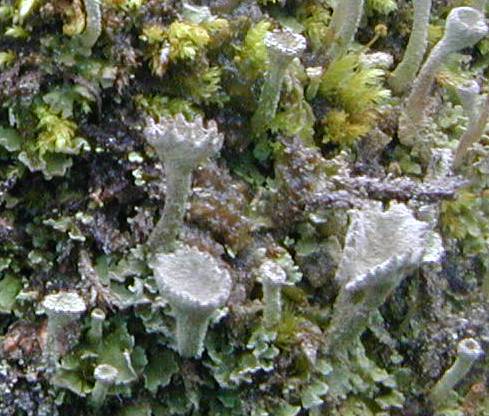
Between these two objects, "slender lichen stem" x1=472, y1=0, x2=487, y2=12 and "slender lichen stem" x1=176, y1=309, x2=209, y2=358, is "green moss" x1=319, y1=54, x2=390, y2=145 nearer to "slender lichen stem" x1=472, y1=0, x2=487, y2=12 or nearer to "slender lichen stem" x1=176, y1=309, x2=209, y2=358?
"slender lichen stem" x1=472, y1=0, x2=487, y2=12

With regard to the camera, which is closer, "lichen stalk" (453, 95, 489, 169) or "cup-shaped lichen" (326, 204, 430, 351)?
"cup-shaped lichen" (326, 204, 430, 351)

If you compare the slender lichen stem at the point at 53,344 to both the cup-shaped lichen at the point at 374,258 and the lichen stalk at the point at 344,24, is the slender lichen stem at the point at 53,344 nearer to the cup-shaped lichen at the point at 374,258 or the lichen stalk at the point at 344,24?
the cup-shaped lichen at the point at 374,258

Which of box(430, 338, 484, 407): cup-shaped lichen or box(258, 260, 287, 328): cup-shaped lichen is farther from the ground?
box(258, 260, 287, 328): cup-shaped lichen

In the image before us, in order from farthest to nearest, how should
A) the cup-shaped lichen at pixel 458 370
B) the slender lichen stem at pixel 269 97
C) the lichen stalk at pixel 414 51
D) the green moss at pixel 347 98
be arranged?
1. the lichen stalk at pixel 414 51
2. the green moss at pixel 347 98
3. the slender lichen stem at pixel 269 97
4. the cup-shaped lichen at pixel 458 370

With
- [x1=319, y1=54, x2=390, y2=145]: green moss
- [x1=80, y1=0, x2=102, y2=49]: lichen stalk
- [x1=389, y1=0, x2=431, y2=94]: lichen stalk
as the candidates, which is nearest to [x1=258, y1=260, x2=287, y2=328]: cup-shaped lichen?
[x1=319, y1=54, x2=390, y2=145]: green moss

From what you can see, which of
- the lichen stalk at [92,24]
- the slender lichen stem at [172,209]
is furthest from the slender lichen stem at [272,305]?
the lichen stalk at [92,24]

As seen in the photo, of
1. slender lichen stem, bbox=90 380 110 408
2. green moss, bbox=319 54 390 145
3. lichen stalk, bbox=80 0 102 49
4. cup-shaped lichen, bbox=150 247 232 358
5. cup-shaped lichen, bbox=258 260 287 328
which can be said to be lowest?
slender lichen stem, bbox=90 380 110 408

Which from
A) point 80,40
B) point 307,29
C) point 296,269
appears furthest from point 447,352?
point 80,40
